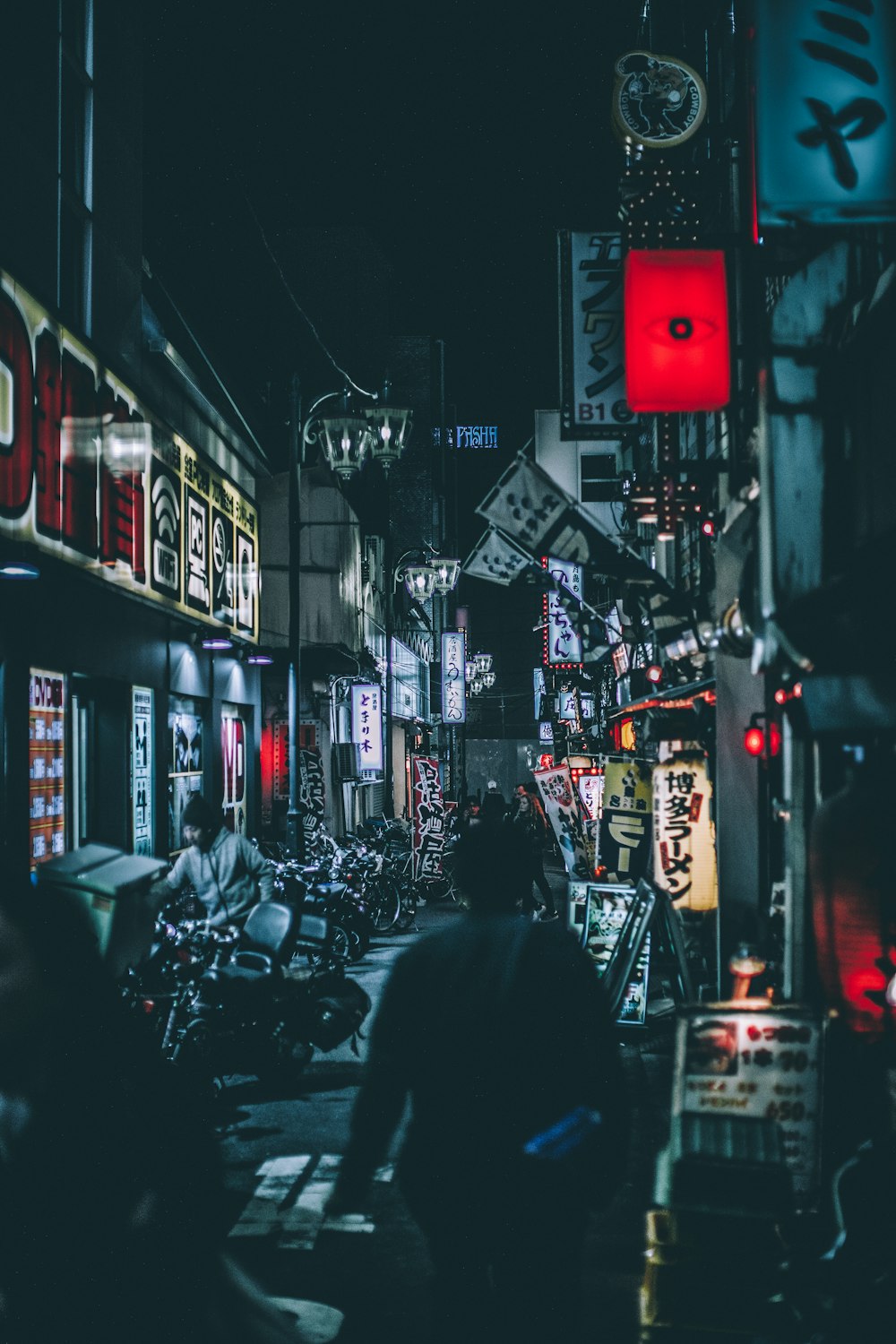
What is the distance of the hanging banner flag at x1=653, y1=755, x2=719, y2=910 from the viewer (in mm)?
13766

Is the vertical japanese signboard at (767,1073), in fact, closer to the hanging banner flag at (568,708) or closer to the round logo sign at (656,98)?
the round logo sign at (656,98)

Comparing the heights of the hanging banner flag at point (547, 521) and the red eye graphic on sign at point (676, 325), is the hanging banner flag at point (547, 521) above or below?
below

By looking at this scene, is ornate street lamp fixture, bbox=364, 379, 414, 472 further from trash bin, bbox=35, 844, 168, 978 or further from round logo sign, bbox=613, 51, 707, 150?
trash bin, bbox=35, 844, 168, 978

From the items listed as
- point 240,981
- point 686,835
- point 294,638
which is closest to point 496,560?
point 294,638

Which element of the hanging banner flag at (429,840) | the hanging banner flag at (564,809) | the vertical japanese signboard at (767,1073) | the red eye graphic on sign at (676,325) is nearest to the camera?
the vertical japanese signboard at (767,1073)

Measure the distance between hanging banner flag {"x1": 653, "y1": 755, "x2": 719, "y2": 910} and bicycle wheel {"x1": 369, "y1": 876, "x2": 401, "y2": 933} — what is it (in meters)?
9.87

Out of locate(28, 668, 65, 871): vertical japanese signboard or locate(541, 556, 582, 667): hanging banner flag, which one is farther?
locate(541, 556, 582, 667): hanging banner flag

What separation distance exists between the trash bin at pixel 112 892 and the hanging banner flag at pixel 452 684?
47.0m

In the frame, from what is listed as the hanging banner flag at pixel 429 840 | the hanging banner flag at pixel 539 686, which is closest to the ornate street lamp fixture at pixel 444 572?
the hanging banner flag at pixel 429 840

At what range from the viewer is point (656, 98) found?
41.9 ft

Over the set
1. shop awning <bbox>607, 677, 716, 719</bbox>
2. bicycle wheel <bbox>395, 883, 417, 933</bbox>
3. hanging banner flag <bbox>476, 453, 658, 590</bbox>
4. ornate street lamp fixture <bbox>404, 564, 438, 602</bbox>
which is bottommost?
bicycle wheel <bbox>395, 883, 417, 933</bbox>

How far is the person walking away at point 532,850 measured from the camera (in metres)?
8.12

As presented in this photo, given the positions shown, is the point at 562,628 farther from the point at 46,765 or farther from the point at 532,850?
the point at 46,765

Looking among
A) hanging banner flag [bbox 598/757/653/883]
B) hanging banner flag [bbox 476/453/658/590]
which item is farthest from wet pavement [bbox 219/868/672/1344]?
hanging banner flag [bbox 476/453/658/590]
